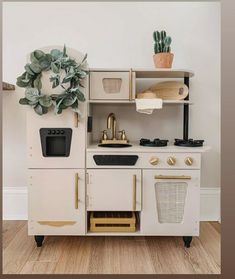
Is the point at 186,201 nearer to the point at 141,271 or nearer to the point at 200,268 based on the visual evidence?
the point at 200,268

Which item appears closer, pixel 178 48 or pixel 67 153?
pixel 67 153

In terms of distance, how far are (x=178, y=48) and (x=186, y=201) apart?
1.43 metres

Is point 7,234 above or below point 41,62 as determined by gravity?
below

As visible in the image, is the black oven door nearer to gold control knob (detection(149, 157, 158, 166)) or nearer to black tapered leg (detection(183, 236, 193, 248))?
gold control knob (detection(149, 157, 158, 166))

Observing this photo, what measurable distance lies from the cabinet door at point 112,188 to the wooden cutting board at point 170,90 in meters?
0.77

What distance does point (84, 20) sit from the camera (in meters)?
2.51

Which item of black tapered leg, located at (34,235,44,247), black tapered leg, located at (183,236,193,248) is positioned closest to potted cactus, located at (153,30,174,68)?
black tapered leg, located at (183,236,193,248)

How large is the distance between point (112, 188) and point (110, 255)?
1.56ft

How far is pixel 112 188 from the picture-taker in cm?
197

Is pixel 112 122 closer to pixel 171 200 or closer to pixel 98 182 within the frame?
pixel 98 182

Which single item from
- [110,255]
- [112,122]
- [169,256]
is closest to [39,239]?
[110,255]

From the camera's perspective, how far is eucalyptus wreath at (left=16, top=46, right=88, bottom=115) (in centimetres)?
189

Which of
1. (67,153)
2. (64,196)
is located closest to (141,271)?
(64,196)

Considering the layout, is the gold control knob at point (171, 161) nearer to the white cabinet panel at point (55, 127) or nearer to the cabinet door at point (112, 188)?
the cabinet door at point (112, 188)
